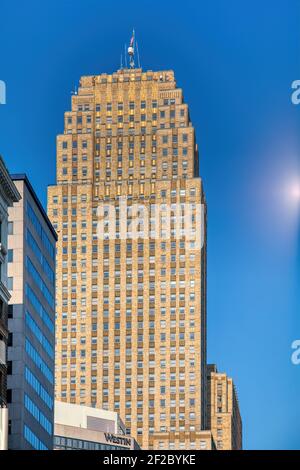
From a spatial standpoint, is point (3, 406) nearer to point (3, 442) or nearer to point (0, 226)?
point (3, 442)

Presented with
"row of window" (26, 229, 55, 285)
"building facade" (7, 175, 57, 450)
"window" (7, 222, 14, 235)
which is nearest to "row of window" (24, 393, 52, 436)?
"building facade" (7, 175, 57, 450)

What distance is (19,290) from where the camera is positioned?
145m

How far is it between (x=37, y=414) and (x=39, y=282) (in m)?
14.0

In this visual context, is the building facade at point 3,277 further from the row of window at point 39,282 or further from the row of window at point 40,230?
the row of window at point 40,230

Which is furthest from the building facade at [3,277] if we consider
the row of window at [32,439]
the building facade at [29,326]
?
the row of window at [32,439]

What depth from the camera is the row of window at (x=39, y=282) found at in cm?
14941

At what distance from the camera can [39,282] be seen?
155 meters

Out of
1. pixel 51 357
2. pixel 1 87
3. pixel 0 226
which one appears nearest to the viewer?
pixel 1 87

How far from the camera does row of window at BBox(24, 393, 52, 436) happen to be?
14525 centimetres

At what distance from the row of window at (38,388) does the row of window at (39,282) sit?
33.3ft

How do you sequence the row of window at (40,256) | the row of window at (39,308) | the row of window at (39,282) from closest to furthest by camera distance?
the row of window at (39,308), the row of window at (39,282), the row of window at (40,256)
